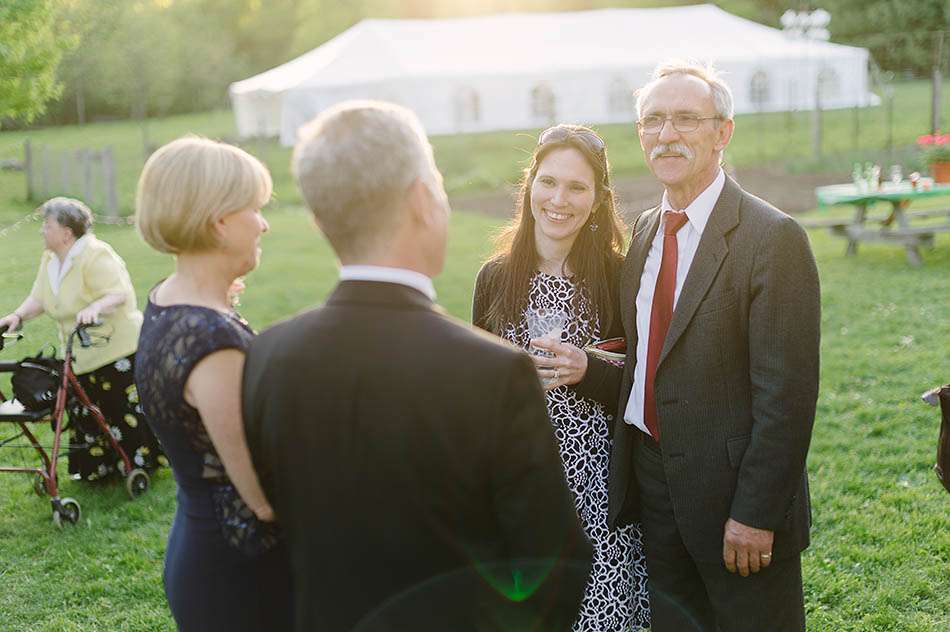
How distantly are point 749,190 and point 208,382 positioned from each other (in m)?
19.5

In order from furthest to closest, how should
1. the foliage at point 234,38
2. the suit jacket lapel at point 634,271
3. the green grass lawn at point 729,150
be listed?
the foliage at point 234,38
the green grass lawn at point 729,150
the suit jacket lapel at point 634,271

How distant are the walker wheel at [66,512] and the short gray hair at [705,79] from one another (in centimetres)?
468

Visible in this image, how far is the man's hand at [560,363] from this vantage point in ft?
10.1

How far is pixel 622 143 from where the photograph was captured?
1216 inches

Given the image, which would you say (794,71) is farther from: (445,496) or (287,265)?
(445,496)

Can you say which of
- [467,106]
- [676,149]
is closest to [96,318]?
[676,149]

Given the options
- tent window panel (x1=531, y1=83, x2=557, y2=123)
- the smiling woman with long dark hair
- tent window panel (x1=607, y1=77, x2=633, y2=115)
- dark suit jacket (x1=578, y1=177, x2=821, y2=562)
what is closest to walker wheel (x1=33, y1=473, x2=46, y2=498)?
the smiling woman with long dark hair

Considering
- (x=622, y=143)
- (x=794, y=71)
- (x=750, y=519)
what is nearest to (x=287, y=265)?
(x=750, y=519)

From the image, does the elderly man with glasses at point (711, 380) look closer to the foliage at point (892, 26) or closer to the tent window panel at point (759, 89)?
the tent window panel at point (759, 89)

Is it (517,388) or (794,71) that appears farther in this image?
(794,71)

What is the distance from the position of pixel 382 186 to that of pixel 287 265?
13839 millimetres

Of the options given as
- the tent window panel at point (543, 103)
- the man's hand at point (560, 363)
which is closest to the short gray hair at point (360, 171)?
the man's hand at point (560, 363)

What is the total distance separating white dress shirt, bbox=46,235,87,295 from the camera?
628cm

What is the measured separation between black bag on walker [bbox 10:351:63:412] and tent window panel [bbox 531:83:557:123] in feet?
93.8
